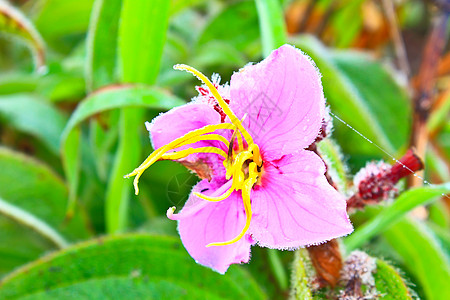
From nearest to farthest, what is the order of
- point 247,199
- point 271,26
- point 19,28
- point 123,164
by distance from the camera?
point 247,199, point 271,26, point 123,164, point 19,28

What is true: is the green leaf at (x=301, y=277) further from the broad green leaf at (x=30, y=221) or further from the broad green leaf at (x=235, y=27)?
the broad green leaf at (x=235, y=27)

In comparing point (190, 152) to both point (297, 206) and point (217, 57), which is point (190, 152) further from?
point (217, 57)

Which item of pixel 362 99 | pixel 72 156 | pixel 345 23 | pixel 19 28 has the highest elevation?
pixel 19 28

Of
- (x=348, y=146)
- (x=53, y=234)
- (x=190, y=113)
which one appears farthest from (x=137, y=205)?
(x=190, y=113)

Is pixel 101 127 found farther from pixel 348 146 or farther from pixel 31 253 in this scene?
pixel 348 146

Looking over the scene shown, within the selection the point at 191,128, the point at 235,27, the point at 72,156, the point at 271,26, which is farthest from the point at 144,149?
the point at 191,128

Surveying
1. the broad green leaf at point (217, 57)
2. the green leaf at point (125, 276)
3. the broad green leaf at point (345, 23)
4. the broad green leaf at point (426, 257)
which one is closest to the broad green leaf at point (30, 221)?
the green leaf at point (125, 276)

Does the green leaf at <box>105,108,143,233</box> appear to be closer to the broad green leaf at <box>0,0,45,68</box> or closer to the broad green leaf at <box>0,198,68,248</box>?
the broad green leaf at <box>0,198,68,248</box>
